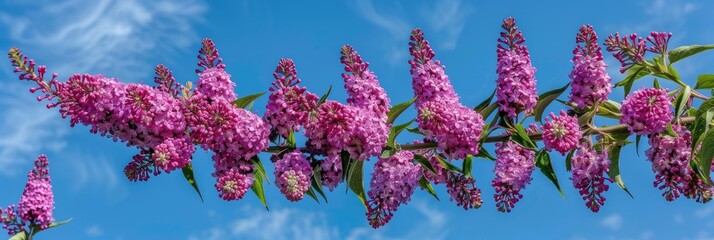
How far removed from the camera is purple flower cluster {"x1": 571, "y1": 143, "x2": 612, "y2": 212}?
819cm

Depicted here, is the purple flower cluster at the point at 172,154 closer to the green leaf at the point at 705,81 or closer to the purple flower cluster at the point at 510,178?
the purple flower cluster at the point at 510,178

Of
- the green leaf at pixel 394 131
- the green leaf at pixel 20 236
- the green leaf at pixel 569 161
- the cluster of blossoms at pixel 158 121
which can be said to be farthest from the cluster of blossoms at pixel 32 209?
the green leaf at pixel 569 161

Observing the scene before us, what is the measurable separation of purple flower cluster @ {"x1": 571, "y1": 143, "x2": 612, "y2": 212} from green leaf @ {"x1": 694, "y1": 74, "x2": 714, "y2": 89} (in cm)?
125

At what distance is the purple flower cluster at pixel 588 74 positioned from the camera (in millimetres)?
7887

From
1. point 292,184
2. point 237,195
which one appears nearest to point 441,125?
point 292,184

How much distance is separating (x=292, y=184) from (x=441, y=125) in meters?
1.47

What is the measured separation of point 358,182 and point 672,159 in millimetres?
3118

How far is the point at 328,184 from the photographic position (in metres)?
7.92

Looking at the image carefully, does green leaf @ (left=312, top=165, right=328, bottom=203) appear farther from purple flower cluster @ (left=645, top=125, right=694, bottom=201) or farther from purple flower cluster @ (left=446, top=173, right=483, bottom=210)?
Result: purple flower cluster @ (left=645, top=125, right=694, bottom=201)

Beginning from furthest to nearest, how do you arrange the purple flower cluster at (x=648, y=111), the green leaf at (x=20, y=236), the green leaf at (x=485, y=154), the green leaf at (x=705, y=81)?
the green leaf at (x=20, y=236) → the green leaf at (x=705, y=81) → the green leaf at (x=485, y=154) → the purple flower cluster at (x=648, y=111)

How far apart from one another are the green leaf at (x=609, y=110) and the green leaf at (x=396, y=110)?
6.92 feet

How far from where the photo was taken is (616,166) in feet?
27.6

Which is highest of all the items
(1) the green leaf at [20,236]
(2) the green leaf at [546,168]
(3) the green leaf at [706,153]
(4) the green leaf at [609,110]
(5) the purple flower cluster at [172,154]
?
(4) the green leaf at [609,110]

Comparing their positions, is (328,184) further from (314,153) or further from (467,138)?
(467,138)
